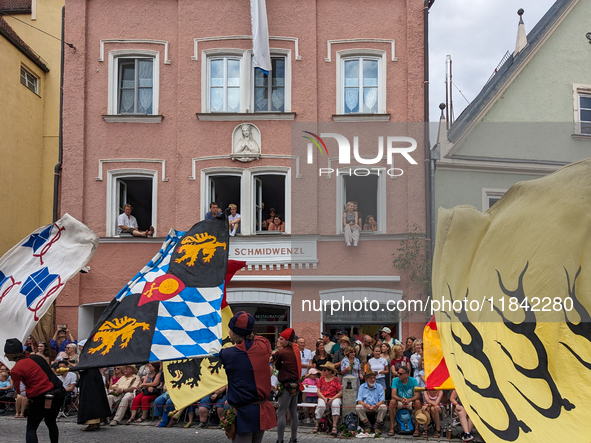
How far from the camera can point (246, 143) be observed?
640 inches

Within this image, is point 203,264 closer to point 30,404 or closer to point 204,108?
point 30,404

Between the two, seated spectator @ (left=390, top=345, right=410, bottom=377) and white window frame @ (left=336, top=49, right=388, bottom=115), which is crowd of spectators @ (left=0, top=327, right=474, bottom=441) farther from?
white window frame @ (left=336, top=49, right=388, bottom=115)

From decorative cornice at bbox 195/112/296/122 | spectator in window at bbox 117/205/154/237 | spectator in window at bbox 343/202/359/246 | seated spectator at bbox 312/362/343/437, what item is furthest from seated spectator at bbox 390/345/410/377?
spectator in window at bbox 117/205/154/237

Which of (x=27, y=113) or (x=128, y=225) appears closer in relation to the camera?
(x=128, y=225)

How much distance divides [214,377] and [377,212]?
853cm

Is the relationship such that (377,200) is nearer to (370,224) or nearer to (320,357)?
(370,224)

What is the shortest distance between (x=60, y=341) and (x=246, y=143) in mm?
6419

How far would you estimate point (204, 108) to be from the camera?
1656cm

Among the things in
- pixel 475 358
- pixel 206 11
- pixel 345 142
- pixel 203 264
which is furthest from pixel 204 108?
pixel 475 358

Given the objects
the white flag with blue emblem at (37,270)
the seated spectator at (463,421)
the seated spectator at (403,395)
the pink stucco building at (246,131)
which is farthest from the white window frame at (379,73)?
the seated spectator at (463,421)

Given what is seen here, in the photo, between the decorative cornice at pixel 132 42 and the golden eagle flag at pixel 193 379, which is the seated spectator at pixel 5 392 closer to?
the golden eagle flag at pixel 193 379

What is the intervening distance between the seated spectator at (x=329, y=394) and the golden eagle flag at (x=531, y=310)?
31.2ft

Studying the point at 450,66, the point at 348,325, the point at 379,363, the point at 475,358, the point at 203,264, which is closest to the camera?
the point at 475,358

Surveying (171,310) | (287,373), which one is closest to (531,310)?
(171,310)
